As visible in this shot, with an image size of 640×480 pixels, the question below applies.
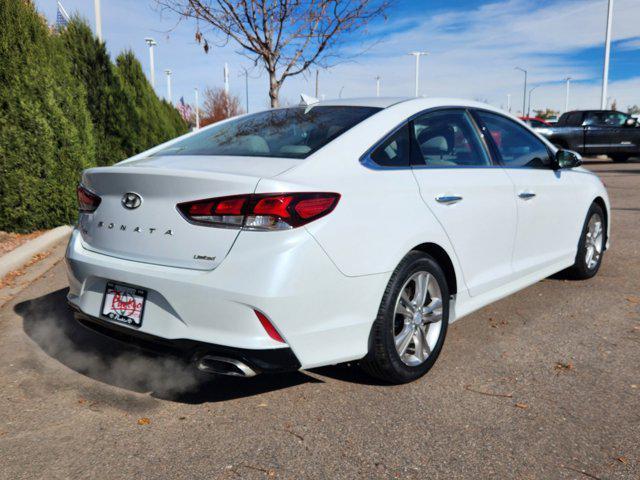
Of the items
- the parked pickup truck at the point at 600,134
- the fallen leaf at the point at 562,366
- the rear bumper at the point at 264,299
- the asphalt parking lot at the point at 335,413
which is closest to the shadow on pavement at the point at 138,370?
the asphalt parking lot at the point at 335,413

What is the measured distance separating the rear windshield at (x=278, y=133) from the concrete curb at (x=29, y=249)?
9.76 feet

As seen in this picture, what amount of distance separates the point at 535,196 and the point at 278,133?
6.58 ft

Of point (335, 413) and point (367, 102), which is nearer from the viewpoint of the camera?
point (335, 413)

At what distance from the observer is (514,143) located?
441cm

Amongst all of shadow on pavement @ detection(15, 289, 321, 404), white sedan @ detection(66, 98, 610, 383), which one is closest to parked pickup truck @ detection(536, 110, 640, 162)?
white sedan @ detection(66, 98, 610, 383)

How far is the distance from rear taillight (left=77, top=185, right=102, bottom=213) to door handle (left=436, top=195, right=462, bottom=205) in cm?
181

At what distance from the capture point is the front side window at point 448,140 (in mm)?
3488

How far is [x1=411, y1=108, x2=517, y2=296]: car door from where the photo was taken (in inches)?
133

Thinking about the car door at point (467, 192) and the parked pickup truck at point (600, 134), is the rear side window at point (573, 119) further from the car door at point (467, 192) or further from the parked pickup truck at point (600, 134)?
the car door at point (467, 192)

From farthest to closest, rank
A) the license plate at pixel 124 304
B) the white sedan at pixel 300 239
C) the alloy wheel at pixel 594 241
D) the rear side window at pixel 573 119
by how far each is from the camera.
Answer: the rear side window at pixel 573 119 < the alloy wheel at pixel 594 241 < the license plate at pixel 124 304 < the white sedan at pixel 300 239

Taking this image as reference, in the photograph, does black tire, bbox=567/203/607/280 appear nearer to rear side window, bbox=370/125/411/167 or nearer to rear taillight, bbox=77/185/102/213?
rear side window, bbox=370/125/411/167

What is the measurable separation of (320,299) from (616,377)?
A: 1.86m

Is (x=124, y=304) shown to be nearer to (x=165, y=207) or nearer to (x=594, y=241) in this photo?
(x=165, y=207)

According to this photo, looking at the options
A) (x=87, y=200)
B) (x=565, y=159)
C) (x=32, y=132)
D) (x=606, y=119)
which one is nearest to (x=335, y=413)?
(x=87, y=200)
